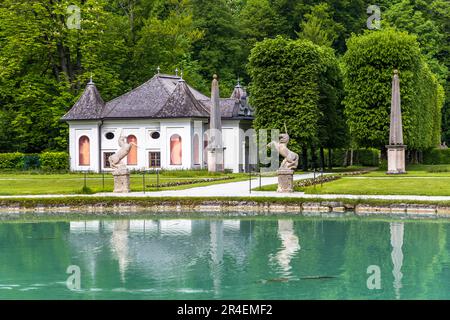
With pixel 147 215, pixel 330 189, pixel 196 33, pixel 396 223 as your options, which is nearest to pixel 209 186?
pixel 330 189

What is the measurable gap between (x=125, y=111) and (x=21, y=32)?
9236 mm

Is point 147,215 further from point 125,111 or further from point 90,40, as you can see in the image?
point 90,40

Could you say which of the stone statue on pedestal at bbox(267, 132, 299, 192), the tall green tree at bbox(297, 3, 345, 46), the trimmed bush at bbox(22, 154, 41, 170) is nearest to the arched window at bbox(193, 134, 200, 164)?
the trimmed bush at bbox(22, 154, 41, 170)

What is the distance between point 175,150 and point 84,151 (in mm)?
6777

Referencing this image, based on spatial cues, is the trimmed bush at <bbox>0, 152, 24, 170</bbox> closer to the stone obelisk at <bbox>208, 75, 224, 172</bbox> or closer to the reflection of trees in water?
the stone obelisk at <bbox>208, 75, 224, 172</bbox>

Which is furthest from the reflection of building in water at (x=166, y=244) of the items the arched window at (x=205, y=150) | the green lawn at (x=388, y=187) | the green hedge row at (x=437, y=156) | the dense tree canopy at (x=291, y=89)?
the green hedge row at (x=437, y=156)

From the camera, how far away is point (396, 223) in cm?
2348

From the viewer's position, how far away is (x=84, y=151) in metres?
52.4

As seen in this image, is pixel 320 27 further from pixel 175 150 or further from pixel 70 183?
pixel 70 183

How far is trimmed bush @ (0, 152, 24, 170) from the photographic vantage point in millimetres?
51500

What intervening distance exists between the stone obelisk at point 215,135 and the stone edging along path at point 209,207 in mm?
19686

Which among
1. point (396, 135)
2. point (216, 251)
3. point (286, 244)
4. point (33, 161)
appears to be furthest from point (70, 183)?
point (216, 251)

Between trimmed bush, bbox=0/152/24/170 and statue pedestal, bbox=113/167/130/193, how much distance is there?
69.6 feet

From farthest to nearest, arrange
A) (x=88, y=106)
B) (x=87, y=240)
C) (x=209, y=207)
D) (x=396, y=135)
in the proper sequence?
(x=88, y=106) < (x=396, y=135) < (x=209, y=207) < (x=87, y=240)
